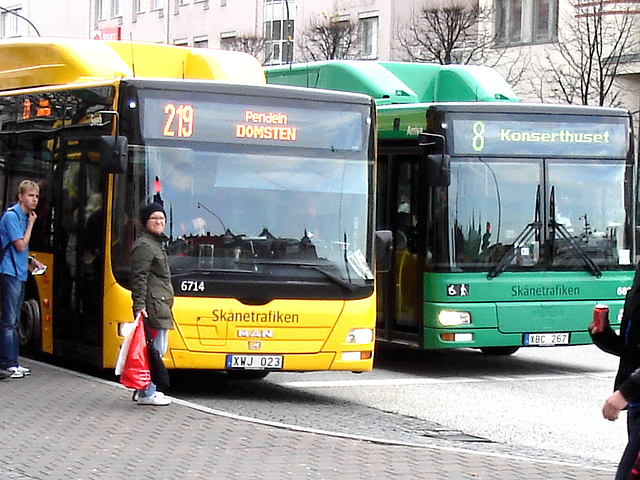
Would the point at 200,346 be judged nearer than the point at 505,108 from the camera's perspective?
Yes

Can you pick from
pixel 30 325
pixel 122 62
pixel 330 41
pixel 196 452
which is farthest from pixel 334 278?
pixel 330 41

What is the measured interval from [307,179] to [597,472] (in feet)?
15.4

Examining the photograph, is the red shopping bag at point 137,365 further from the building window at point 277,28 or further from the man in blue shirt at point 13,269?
the building window at point 277,28

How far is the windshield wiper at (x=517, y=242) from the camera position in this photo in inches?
591

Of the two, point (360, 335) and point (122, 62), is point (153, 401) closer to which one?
point (360, 335)

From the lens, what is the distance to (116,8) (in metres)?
68.2

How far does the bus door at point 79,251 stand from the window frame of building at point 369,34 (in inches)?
1540

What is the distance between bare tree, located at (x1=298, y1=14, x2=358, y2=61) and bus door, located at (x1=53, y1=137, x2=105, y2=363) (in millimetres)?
34413

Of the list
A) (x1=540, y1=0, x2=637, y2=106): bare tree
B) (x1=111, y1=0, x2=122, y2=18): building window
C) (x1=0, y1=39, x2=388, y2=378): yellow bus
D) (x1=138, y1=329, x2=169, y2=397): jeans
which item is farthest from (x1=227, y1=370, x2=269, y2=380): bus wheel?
(x1=111, y1=0, x2=122, y2=18): building window

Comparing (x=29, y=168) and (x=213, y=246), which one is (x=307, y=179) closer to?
(x=213, y=246)

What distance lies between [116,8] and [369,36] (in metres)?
19.9

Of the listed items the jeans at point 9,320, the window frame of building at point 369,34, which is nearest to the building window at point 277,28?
the window frame of building at point 369,34

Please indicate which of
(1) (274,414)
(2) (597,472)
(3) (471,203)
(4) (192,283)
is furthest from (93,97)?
(2) (597,472)

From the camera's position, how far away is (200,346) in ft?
39.5
